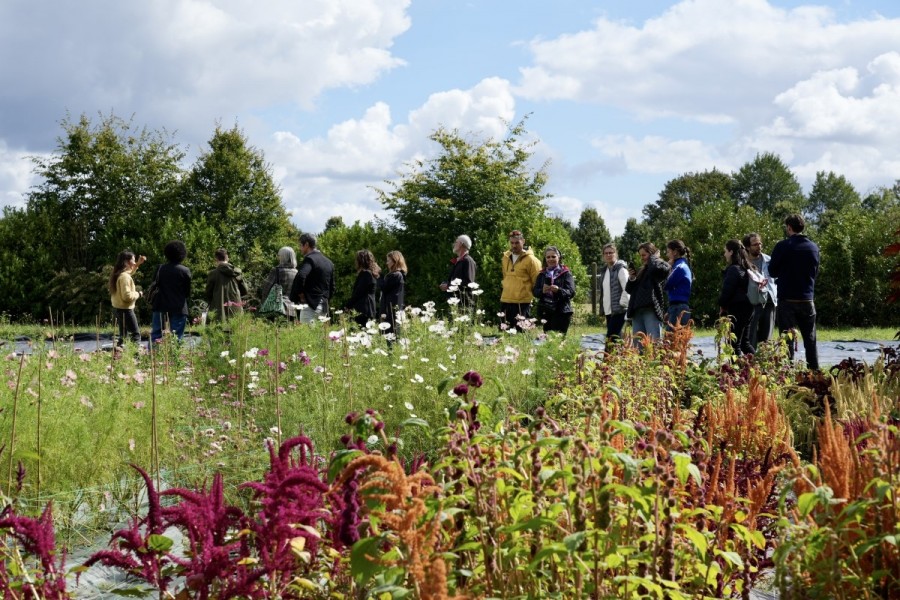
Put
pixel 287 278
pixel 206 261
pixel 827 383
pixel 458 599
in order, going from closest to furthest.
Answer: pixel 458 599
pixel 827 383
pixel 287 278
pixel 206 261

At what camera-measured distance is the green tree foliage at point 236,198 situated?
19.8 m

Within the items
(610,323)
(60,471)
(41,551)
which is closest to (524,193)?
(610,323)

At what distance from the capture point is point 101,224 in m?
20.3

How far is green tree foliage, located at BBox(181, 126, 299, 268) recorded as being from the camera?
1984 centimetres

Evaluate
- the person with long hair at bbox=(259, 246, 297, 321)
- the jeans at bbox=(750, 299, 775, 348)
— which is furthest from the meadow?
the person with long hair at bbox=(259, 246, 297, 321)

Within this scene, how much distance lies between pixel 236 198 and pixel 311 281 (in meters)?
11.0

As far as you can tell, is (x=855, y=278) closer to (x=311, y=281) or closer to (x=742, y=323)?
(x=742, y=323)

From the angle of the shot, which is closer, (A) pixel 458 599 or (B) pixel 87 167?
(A) pixel 458 599

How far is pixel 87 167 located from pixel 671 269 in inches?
624

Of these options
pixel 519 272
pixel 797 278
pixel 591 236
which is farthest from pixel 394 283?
pixel 591 236

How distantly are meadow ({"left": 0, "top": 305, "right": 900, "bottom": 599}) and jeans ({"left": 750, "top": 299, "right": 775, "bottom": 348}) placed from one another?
382cm

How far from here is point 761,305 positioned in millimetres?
9656

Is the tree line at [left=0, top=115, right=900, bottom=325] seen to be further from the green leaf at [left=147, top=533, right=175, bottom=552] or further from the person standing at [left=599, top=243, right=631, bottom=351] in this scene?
the green leaf at [left=147, top=533, right=175, bottom=552]

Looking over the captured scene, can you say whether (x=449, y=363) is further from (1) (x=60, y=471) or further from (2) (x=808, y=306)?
(2) (x=808, y=306)
